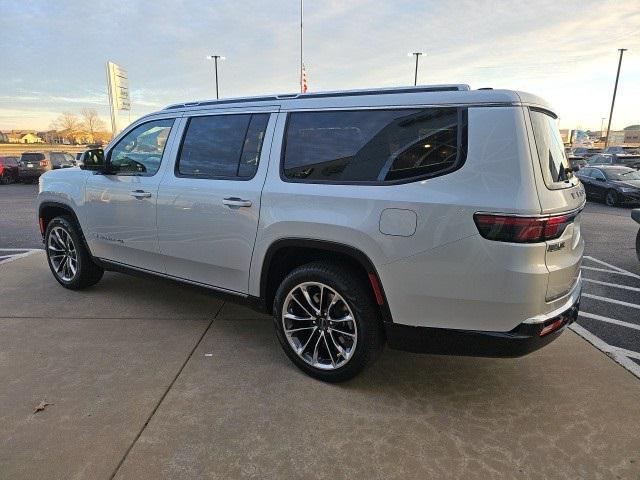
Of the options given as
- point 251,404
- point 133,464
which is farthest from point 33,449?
point 251,404

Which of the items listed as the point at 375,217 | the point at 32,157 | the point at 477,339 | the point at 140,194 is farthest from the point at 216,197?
the point at 32,157

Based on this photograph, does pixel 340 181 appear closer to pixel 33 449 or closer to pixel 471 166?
pixel 471 166

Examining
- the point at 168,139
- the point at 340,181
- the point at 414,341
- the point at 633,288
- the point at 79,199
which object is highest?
the point at 168,139

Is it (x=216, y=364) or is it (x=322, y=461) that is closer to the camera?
(x=322, y=461)

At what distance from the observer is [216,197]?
344cm

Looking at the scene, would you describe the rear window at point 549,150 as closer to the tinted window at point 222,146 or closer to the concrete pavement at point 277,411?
the concrete pavement at point 277,411

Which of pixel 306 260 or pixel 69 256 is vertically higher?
pixel 306 260

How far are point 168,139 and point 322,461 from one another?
285cm

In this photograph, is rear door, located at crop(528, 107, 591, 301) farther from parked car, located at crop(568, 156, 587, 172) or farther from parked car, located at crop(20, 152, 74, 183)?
parked car, located at crop(20, 152, 74, 183)

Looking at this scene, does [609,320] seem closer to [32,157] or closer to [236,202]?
[236,202]

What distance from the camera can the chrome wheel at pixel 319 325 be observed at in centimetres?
302

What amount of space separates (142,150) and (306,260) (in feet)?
6.60

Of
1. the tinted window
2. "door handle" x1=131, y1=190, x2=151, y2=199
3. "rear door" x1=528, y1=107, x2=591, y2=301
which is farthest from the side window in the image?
"rear door" x1=528, y1=107, x2=591, y2=301

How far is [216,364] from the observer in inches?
134
